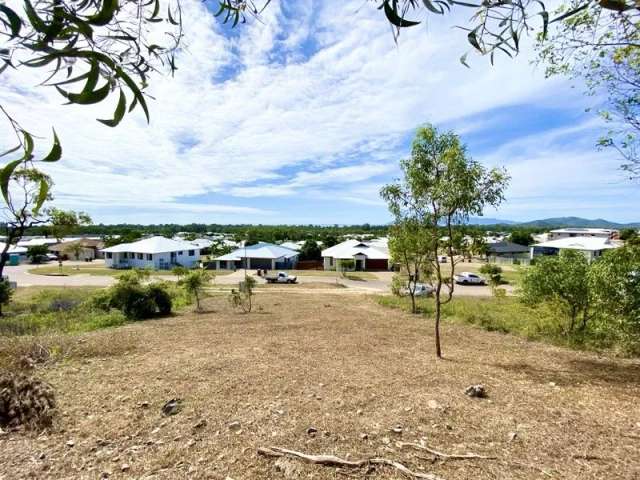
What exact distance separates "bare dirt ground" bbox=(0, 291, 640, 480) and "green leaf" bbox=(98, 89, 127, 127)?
3.07 meters

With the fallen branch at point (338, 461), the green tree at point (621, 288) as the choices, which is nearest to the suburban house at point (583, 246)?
the green tree at point (621, 288)

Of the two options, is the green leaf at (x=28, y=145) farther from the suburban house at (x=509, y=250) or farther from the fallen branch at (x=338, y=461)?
the suburban house at (x=509, y=250)

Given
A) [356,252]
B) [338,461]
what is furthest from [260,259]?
[338,461]

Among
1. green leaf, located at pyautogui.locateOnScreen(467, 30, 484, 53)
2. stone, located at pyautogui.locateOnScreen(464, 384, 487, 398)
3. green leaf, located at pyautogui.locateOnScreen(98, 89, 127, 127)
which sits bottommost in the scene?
stone, located at pyautogui.locateOnScreen(464, 384, 487, 398)

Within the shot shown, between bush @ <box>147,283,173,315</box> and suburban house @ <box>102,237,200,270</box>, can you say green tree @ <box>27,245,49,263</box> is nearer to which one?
suburban house @ <box>102,237,200,270</box>

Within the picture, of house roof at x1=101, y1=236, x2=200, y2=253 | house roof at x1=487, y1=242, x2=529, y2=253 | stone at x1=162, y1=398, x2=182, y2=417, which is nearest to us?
stone at x1=162, y1=398, x2=182, y2=417

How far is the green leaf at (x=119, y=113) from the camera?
991 millimetres

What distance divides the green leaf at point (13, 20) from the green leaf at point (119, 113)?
27 centimetres

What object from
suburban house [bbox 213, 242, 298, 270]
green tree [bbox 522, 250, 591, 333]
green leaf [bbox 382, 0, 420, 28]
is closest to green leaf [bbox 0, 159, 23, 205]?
green leaf [bbox 382, 0, 420, 28]

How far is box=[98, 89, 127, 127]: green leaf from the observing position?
991 mm

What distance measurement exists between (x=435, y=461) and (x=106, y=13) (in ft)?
12.5

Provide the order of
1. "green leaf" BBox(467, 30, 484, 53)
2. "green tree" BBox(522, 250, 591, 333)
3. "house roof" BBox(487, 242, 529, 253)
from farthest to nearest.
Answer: "house roof" BBox(487, 242, 529, 253)
"green tree" BBox(522, 250, 591, 333)
"green leaf" BBox(467, 30, 484, 53)

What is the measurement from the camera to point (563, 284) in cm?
918

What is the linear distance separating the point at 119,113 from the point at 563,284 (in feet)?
35.7
